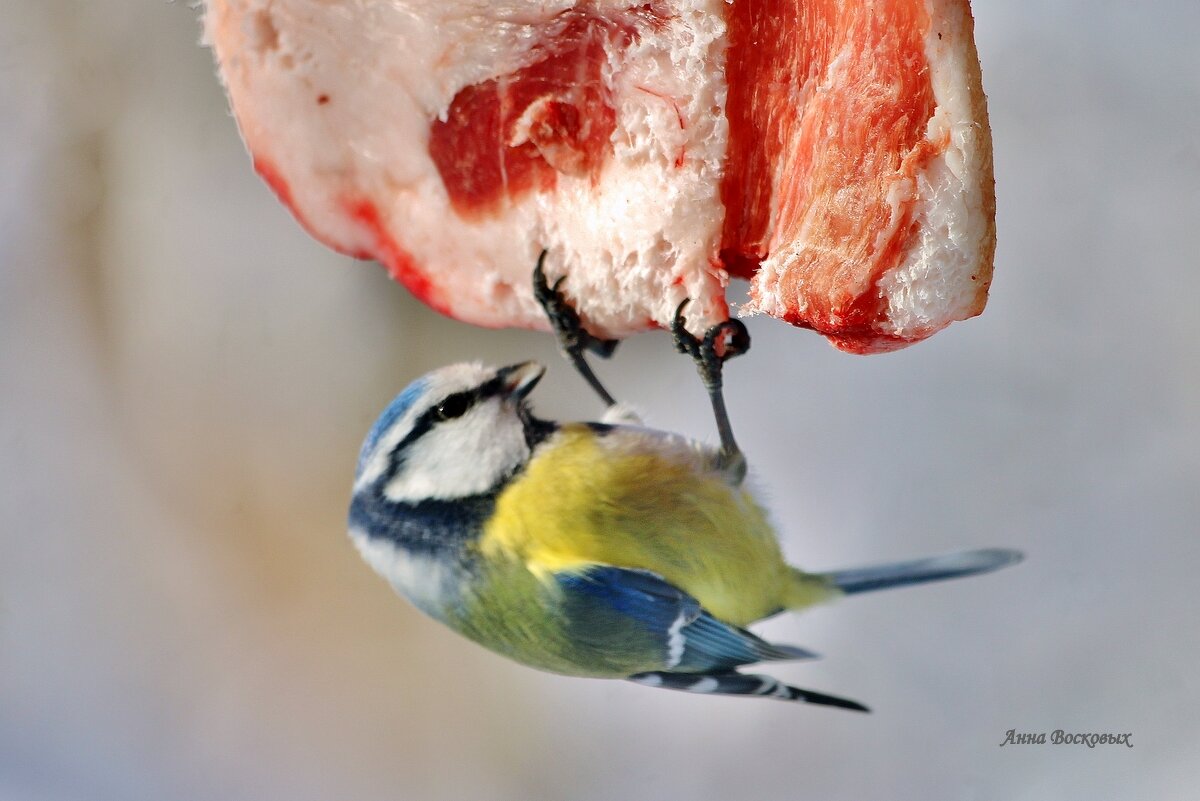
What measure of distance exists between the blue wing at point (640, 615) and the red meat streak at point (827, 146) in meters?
0.19

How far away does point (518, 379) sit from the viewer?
565mm

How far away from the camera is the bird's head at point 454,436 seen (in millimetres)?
→ 546

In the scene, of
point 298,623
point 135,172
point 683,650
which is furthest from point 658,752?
point 135,172

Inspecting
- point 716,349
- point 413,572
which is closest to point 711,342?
point 716,349

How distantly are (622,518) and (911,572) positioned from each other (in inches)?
8.8

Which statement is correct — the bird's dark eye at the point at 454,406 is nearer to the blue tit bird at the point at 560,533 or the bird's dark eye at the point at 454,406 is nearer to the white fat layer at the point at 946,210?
the blue tit bird at the point at 560,533

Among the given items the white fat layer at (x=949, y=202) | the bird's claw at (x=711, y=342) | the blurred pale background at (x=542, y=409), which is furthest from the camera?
the blurred pale background at (x=542, y=409)

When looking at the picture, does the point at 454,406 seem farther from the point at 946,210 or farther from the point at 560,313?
the point at 946,210

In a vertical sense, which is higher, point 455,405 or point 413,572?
point 455,405

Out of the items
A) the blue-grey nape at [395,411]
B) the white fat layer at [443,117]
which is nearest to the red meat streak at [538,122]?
the white fat layer at [443,117]

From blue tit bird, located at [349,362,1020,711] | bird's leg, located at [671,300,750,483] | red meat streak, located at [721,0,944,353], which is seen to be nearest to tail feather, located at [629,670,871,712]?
blue tit bird, located at [349,362,1020,711]

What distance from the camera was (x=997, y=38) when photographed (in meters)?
0.64

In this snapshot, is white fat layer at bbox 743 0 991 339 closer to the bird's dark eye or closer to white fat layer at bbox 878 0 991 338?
white fat layer at bbox 878 0 991 338

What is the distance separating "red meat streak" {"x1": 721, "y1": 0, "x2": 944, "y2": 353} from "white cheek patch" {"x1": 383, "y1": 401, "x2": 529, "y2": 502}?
0.57ft
